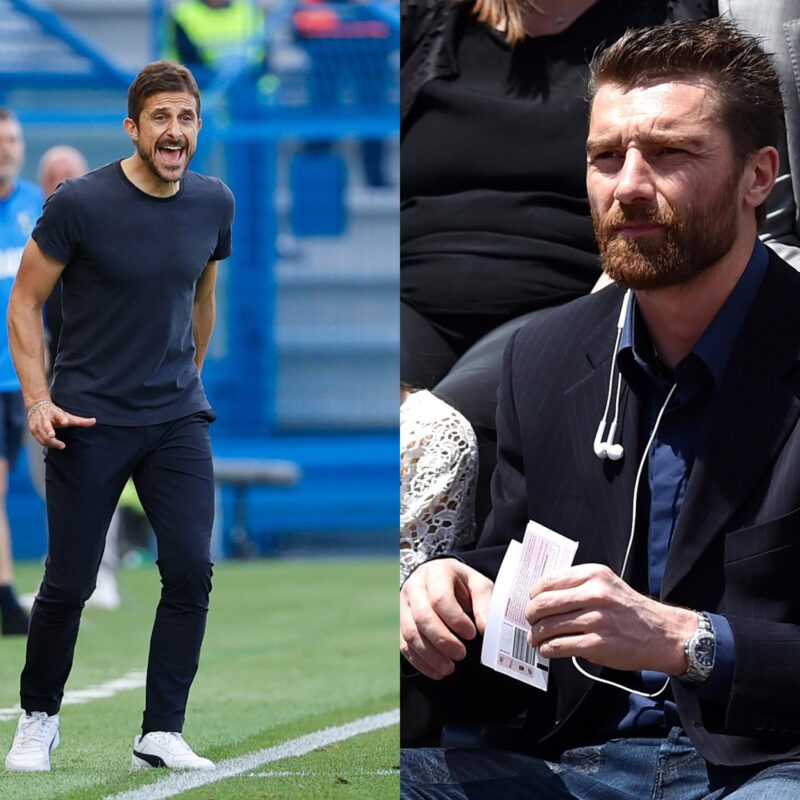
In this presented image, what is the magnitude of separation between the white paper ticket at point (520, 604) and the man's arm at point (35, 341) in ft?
2.68

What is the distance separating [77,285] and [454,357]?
0.63 meters

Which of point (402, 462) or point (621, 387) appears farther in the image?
point (402, 462)

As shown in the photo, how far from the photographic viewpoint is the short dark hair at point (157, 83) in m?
2.71

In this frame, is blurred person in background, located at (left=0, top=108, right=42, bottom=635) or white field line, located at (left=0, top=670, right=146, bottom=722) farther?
white field line, located at (left=0, top=670, right=146, bottom=722)

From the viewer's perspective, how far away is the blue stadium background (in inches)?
376

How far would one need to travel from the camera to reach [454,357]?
2.98 m

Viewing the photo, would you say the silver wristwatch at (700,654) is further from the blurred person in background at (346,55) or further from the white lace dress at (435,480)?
the blurred person in background at (346,55)

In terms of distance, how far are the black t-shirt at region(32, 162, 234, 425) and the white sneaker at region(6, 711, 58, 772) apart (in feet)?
1.78

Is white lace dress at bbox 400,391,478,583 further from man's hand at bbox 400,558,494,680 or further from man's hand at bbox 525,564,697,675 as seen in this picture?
man's hand at bbox 525,564,697,675

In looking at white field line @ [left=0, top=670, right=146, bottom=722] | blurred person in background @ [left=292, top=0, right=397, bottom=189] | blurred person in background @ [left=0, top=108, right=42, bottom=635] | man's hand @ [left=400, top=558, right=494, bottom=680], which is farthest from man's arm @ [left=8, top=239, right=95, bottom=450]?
blurred person in background @ [left=292, top=0, right=397, bottom=189]

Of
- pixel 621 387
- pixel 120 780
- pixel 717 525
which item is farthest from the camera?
pixel 120 780

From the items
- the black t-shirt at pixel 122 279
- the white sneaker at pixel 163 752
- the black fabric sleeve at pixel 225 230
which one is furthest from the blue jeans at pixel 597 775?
the black fabric sleeve at pixel 225 230

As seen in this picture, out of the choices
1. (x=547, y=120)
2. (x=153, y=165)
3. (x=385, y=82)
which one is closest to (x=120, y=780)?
(x=153, y=165)

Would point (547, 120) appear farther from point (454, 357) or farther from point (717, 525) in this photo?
point (717, 525)
